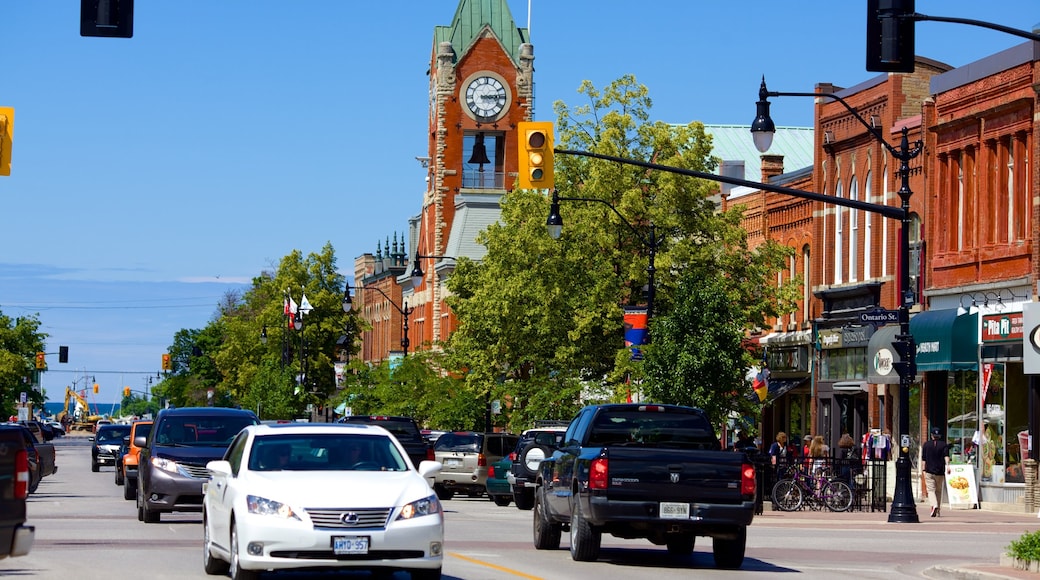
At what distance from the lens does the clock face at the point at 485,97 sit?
106500 mm

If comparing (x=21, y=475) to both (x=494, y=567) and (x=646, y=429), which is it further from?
(x=646, y=429)

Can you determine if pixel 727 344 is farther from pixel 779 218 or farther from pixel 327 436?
pixel 327 436

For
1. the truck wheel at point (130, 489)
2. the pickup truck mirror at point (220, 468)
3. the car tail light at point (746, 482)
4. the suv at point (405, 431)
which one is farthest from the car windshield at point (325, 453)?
the truck wheel at point (130, 489)

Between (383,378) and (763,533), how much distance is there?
4941cm

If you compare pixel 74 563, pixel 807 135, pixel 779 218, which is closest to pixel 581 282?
pixel 779 218

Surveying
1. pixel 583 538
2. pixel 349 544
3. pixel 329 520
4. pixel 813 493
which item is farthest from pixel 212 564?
pixel 813 493

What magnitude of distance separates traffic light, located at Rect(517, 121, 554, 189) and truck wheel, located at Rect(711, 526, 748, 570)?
333 inches

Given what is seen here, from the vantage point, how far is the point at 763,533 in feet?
95.7

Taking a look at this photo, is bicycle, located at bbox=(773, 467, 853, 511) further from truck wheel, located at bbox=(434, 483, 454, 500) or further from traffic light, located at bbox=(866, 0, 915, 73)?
traffic light, located at bbox=(866, 0, 915, 73)

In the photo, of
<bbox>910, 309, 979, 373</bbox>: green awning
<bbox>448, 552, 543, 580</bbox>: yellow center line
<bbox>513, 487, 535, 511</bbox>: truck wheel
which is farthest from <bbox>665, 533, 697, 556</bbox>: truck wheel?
<bbox>910, 309, 979, 373</bbox>: green awning

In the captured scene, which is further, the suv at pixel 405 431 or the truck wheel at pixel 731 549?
the suv at pixel 405 431

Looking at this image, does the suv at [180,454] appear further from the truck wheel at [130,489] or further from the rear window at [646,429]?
the truck wheel at [130,489]

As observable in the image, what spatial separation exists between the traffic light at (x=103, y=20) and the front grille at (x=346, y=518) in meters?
5.61

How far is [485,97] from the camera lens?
107 metres
